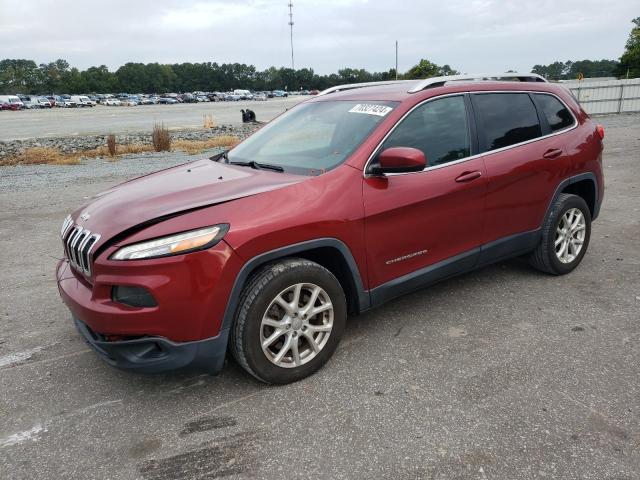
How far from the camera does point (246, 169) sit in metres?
3.67

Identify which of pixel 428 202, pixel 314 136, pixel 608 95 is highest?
pixel 608 95

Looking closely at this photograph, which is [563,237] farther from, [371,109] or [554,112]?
[371,109]

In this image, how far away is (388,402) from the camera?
9.71ft

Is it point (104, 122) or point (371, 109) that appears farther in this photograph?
point (104, 122)

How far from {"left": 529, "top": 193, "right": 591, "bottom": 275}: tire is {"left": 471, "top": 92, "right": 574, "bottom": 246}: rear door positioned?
0.14m

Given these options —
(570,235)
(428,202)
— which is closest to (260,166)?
(428,202)

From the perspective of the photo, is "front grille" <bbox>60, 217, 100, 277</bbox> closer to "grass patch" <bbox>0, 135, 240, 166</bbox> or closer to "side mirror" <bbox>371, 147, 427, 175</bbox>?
"side mirror" <bbox>371, 147, 427, 175</bbox>

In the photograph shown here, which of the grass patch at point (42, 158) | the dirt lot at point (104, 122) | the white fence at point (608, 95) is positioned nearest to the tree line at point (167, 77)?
the dirt lot at point (104, 122)

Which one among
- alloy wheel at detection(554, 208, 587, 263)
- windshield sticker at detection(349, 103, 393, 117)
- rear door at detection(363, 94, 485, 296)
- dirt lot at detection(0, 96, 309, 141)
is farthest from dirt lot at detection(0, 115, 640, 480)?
dirt lot at detection(0, 96, 309, 141)

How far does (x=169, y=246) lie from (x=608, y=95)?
25668 mm

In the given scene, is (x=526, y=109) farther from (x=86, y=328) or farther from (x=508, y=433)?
(x=86, y=328)

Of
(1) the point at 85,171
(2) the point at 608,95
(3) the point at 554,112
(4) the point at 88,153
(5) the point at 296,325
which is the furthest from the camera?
(2) the point at 608,95

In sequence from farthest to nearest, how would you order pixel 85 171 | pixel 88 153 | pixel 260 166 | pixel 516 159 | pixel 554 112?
pixel 88 153, pixel 85 171, pixel 554 112, pixel 516 159, pixel 260 166

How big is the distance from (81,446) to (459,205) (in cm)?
282
